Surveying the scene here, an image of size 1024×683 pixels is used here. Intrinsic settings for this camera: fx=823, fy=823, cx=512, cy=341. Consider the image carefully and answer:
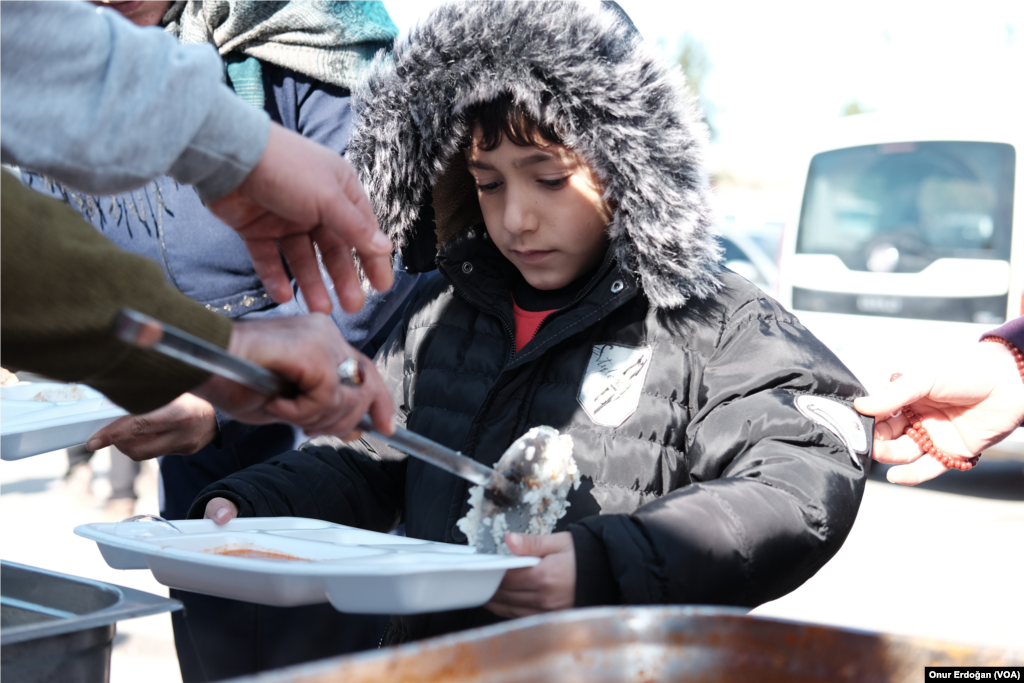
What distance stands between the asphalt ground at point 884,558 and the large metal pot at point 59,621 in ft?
7.01

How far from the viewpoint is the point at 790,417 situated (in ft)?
4.74

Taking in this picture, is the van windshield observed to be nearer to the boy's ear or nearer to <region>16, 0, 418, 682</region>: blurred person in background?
the boy's ear

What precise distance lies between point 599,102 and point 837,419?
787 millimetres

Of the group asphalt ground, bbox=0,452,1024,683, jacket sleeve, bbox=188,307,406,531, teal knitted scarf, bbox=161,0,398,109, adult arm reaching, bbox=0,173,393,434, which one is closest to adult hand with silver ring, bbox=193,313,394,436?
adult arm reaching, bbox=0,173,393,434

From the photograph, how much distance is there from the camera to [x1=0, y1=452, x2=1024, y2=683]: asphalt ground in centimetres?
352

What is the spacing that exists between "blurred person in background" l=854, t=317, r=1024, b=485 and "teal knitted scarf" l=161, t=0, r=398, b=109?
1608 mm

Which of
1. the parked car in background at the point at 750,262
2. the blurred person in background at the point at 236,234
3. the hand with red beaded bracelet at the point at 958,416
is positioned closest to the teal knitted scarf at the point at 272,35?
the blurred person in background at the point at 236,234

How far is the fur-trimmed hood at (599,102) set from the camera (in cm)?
170

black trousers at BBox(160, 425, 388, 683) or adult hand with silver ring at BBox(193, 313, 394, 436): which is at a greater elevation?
adult hand with silver ring at BBox(193, 313, 394, 436)

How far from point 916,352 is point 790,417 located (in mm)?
4386

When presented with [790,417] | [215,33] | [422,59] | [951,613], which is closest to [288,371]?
[790,417]

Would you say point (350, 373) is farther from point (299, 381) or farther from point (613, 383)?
point (613, 383)

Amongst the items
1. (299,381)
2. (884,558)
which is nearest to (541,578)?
(299,381)

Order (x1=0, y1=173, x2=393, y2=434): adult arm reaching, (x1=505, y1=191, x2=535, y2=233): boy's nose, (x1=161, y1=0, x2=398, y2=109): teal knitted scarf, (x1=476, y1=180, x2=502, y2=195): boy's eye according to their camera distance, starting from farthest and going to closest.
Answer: (x1=161, y1=0, x2=398, y2=109): teal knitted scarf → (x1=476, y1=180, x2=502, y2=195): boy's eye → (x1=505, y1=191, x2=535, y2=233): boy's nose → (x1=0, y1=173, x2=393, y2=434): adult arm reaching
